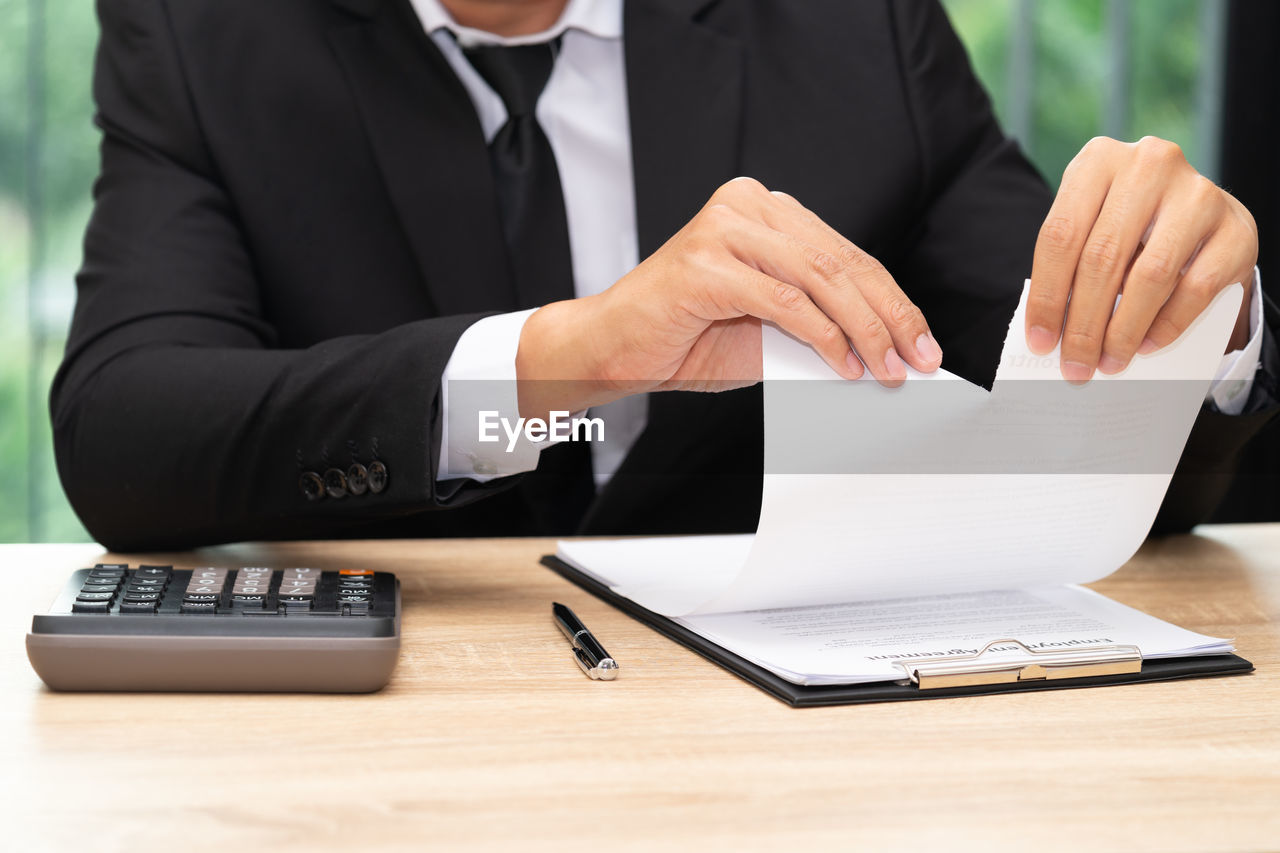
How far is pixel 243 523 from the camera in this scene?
84cm

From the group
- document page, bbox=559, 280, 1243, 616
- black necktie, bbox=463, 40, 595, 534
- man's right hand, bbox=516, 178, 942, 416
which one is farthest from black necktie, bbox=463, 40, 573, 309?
document page, bbox=559, 280, 1243, 616

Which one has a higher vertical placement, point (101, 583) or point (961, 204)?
point (961, 204)

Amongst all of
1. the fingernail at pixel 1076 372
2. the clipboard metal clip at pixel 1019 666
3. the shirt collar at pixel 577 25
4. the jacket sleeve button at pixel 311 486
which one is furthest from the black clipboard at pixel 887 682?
the shirt collar at pixel 577 25

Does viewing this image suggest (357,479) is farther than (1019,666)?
Yes

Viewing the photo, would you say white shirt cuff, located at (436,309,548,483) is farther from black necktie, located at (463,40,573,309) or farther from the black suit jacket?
black necktie, located at (463,40,573,309)

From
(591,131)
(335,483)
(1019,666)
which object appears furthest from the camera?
(591,131)

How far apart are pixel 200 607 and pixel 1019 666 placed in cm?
41

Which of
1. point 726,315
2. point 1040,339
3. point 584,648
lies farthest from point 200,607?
point 1040,339

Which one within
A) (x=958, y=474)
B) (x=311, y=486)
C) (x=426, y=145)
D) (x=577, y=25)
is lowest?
(x=311, y=486)

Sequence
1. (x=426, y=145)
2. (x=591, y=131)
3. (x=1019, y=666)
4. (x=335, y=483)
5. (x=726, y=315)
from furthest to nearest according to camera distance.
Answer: (x=591, y=131) → (x=426, y=145) → (x=335, y=483) → (x=726, y=315) → (x=1019, y=666)

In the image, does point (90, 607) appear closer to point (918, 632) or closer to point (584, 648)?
point (584, 648)

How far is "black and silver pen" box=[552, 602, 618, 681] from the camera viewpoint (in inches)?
23.0

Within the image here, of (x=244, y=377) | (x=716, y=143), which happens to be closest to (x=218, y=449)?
(x=244, y=377)

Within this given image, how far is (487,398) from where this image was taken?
785 millimetres
